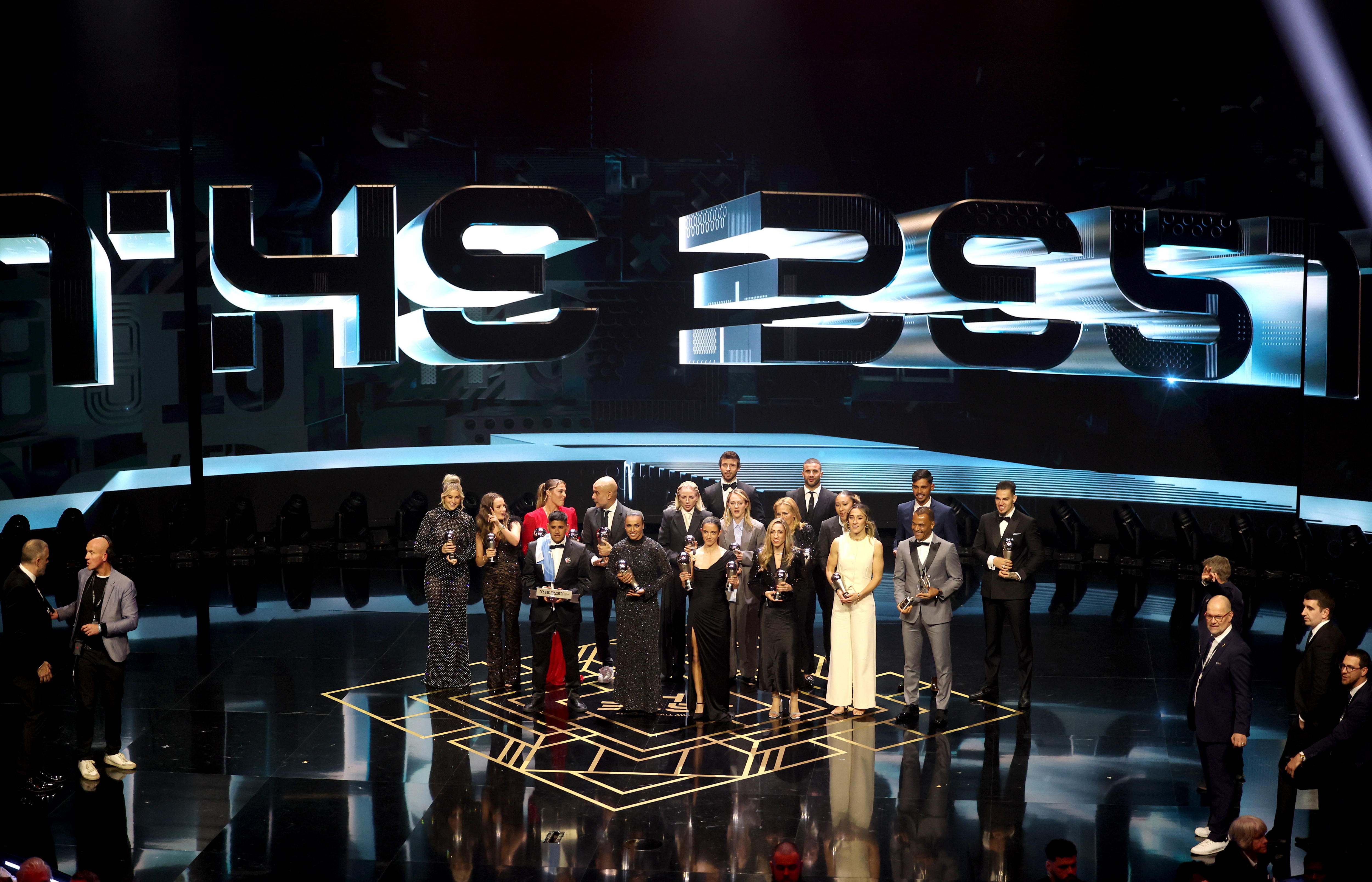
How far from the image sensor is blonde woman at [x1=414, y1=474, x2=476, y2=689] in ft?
28.8

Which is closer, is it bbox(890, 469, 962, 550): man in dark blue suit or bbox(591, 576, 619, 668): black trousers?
bbox(591, 576, 619, 668): black trousers

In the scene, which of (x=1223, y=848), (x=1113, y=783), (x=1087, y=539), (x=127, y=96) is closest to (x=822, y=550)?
(x=1113, y=783)

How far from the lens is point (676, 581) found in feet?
29.2

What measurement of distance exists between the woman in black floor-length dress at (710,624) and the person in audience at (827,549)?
2.47ft

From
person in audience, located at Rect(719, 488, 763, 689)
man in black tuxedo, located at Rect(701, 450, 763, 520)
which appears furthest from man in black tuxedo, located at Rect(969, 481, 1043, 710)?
man in black tuxedo, located at Rect(701, 450, 763, 520)

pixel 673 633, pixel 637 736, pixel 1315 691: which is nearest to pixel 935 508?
pixel 673 633

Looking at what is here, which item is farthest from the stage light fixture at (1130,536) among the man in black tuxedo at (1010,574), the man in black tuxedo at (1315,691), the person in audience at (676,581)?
the man in black tuxedo at (1315,691)

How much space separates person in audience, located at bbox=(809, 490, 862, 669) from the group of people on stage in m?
0.02

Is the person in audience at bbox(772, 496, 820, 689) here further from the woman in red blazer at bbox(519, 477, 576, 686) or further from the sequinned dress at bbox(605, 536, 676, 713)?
the woman in red blazer at bbox(519, 477, 576, 686)

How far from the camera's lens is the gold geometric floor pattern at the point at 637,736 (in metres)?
7.39

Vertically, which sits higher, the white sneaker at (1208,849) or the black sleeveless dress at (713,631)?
the black sleeveless dress at (713,631)

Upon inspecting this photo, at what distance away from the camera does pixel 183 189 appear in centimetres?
939

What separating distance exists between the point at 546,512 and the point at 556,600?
2.20 feet

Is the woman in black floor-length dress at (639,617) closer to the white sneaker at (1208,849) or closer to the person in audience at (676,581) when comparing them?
the person in audience at (676,581)
